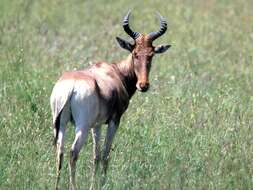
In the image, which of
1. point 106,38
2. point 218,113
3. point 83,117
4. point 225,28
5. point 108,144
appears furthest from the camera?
point 225,28

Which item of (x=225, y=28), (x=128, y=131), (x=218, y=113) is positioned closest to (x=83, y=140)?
(x=128, y=131)

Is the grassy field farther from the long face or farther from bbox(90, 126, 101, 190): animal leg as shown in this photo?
the long face

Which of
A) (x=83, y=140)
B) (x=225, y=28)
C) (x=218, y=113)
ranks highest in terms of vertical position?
(x=83, y=140)

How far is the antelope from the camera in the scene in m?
9.15

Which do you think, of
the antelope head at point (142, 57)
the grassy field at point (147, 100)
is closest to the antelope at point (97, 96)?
the antelope head at point (142, 57)

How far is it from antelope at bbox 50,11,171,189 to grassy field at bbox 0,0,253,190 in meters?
0.32

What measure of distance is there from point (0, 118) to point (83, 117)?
212 centimetres

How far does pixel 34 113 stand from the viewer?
11.2 m

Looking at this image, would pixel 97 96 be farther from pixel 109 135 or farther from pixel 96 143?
pixel 96 143

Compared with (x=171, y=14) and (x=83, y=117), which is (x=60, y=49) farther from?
(x=83, y=117)

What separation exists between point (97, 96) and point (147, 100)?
3114 mm

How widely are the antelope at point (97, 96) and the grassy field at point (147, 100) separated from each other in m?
0.32

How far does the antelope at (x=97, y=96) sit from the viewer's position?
9.15 metres

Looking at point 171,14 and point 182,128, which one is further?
point 171,14
